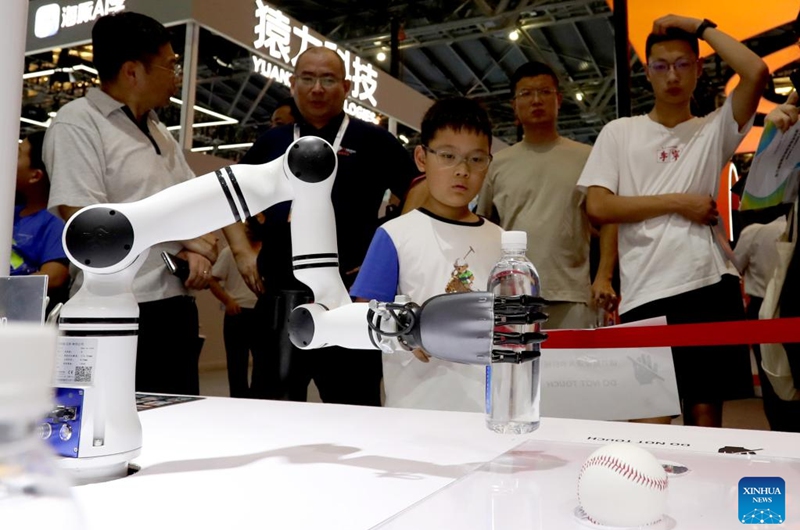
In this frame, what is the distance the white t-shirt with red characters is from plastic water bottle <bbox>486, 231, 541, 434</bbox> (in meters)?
0.59

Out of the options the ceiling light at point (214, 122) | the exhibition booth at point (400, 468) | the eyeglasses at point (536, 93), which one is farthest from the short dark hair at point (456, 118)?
the ceiling light at point (214, 122)

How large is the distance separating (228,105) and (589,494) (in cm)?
724

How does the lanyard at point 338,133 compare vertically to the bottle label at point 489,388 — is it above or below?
above

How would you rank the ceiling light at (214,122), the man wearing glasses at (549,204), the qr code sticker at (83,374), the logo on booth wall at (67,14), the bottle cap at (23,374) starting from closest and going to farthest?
the bottle cap at (23,374) → the qr code sticker at (83,374) → the man wearing glasses at (549,204) → the logo on booth wall at (67,14) → the ceiling light at (214,122)

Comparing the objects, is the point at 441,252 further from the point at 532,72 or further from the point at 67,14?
the point at 67,14

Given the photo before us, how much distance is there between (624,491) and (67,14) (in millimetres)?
5357

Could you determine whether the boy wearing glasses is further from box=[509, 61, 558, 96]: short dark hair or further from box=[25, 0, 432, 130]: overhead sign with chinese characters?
box=[25, 0, 432, 130]: overhead sign with chinese characters

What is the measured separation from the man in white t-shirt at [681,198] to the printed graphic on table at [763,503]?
3.44 ft

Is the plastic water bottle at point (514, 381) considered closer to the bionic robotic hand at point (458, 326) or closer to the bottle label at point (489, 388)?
the bottle label at point (489, 388)

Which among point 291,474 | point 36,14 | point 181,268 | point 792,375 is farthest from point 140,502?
point 36,14

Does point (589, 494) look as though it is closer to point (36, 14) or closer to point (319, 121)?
point (319, 121)

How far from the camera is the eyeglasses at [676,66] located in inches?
64.1

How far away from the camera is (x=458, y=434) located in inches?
36.5

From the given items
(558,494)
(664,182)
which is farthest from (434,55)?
(558,494)
